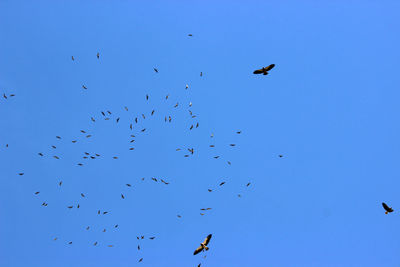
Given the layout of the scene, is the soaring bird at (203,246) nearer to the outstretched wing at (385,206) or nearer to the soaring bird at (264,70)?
the soaring bird at (264,70)

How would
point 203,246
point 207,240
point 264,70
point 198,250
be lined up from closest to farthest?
point 198,250 → point 203,246 → point 264,70 → point 207,240

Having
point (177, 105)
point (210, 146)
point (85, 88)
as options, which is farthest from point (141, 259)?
point (85, 88)

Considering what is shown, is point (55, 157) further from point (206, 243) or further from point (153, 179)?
point (206, 243)

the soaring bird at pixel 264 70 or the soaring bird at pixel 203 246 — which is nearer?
the soaring bird at pixel 203 246

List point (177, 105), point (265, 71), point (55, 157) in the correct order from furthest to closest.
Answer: point (55, 157), point (177, 105), point (265, 71)

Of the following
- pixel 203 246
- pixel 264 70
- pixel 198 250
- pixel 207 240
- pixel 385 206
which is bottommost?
pixel 385 206

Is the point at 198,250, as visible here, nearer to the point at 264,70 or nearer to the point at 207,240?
the point at 207,240

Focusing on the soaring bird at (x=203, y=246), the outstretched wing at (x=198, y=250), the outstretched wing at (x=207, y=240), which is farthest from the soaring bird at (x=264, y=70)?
the outstretched wing at (x=198, y=250)

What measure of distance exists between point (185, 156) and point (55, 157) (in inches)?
614

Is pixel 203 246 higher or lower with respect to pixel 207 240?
lower

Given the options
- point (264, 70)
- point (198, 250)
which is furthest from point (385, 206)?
point (198, 250)

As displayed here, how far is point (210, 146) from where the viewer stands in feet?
115

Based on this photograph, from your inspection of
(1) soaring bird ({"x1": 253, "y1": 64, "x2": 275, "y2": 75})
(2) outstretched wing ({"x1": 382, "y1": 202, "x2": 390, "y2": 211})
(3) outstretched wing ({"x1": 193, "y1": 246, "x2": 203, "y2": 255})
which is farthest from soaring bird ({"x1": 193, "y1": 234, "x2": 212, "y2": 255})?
(2) outstretched wing ({"x1": 382, "y1": 202, "x2": 390, "y2": 211})

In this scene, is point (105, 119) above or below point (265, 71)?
above
